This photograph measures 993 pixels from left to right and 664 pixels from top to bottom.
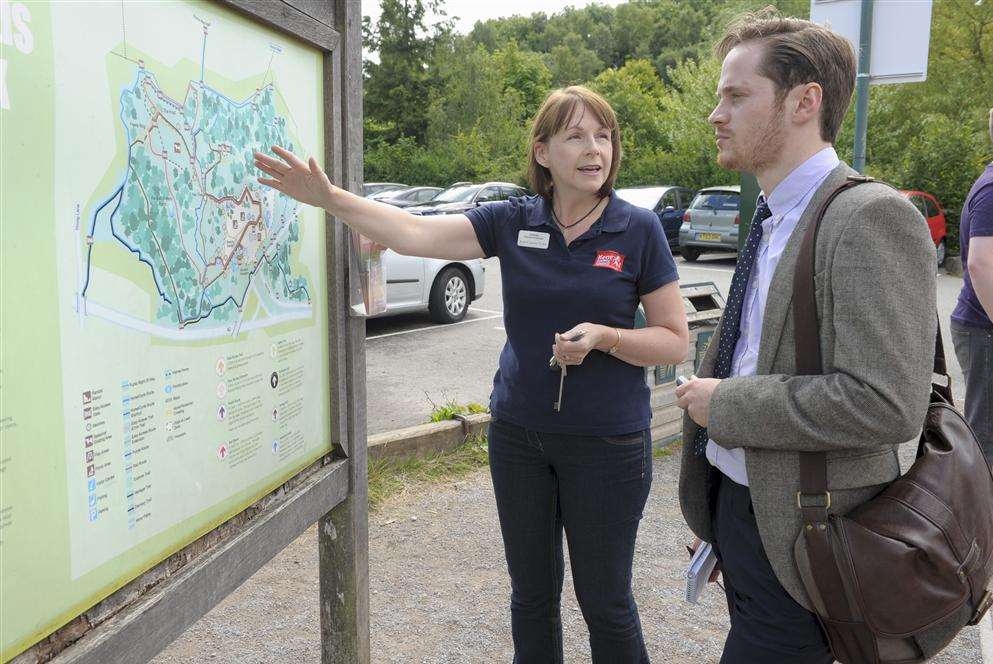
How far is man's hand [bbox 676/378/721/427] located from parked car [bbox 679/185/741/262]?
Answer: 49.1ft

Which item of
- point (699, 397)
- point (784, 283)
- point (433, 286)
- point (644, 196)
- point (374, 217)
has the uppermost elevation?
point (644, 196)

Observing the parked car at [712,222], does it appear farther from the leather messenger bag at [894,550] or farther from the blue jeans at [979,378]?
the leather messenger bag at [894,550]

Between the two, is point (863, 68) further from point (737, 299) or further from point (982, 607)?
point (982, 607)

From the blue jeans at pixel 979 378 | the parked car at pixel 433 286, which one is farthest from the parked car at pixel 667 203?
the blue jeans at pixel 979 378

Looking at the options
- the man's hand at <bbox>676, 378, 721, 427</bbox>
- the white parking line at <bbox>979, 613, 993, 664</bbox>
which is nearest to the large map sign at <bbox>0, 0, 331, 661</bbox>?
the man's hand at <bbox>676, 378, 721, 427</bbox>

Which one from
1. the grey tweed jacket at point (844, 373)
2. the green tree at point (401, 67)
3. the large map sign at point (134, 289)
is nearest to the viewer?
the large map sign at point (134, 289)

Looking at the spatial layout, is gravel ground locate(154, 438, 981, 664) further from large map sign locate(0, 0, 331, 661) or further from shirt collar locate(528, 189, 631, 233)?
shirt collar locate(528, 189, 631, 233)

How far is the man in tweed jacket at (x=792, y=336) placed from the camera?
60.5 inches

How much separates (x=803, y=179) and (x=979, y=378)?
215 centimetres

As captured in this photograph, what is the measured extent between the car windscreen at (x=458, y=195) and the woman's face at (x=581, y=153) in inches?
655

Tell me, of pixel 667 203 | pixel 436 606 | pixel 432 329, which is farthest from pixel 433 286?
pixel 667 203

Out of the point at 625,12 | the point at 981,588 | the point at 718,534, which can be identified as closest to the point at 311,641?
the point at 718,534

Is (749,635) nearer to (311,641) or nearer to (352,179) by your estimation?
(352,179)

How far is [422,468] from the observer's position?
489 centimetres
